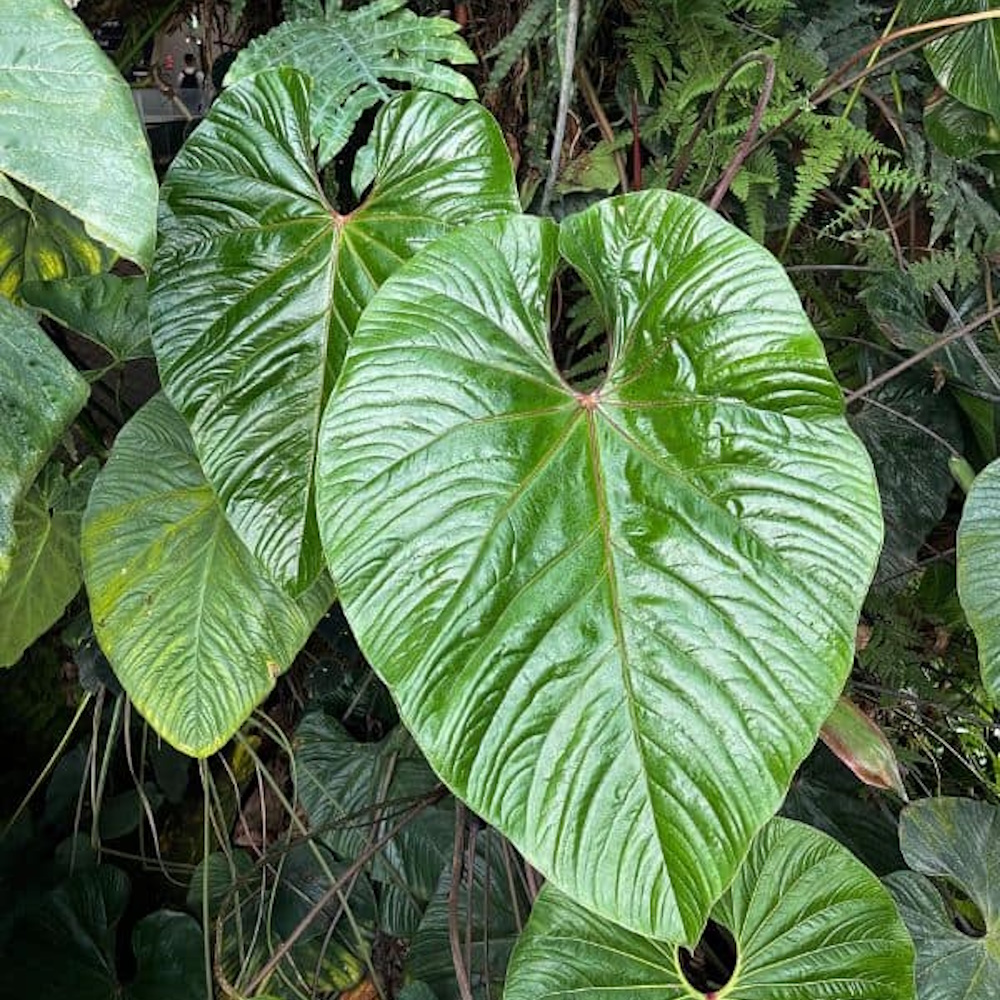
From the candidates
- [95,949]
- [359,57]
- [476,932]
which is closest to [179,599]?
[359,57]

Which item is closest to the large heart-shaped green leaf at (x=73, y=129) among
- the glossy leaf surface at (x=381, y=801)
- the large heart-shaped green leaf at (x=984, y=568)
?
the large heart-shaped green leaf at (x=984, y=568)

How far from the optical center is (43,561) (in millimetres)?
914

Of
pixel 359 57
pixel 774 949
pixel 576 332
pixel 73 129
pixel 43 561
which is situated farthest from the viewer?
pixel 576 332

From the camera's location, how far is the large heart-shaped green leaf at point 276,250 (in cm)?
68

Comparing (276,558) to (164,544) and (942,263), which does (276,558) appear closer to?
(164,544)

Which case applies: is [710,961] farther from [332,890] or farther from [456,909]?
[332,890]

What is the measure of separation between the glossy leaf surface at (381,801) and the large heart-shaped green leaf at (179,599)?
1.38ft

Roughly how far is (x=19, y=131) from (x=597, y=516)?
38 centimetres

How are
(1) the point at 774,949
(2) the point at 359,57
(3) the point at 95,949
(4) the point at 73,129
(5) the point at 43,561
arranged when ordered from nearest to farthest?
1. (4) the point at 73,129
2. (1) the point at 774,949
3. (2) the point at 359,57
4. (5) the point at 43,561
5. (3) the point at 95,949

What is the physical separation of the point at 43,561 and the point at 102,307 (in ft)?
0.80

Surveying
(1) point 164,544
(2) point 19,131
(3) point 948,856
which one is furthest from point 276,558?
(3) point 948,856

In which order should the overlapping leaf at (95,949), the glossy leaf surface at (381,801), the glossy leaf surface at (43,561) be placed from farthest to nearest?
the overlapping leaf at (95,949)
the glossy leaf surface at (381,801)
the glossy leaf surface at (43,561)

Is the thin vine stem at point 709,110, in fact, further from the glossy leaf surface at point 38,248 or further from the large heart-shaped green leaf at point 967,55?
the glossy leaf surface at point 38,248

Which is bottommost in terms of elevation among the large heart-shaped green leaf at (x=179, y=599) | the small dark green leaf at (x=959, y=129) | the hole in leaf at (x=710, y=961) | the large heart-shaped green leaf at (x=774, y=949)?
the hole in leaf at (x=710, y=961)
